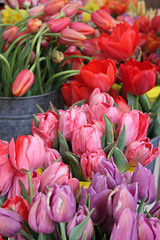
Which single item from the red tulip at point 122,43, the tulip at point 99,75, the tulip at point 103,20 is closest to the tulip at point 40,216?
the tulip at point 99,75

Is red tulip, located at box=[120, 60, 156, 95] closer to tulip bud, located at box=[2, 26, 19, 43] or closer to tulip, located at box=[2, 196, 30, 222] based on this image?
tulip bud, located at box=[2, 26, 19, 43]

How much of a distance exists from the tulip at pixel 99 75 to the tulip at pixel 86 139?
0.21 meters

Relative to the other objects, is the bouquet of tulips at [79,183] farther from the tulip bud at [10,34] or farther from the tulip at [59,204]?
the tulip bud at [10,34]

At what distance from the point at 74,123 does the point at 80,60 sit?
48 centimetres

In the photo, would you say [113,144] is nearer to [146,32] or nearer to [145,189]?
[145,189]

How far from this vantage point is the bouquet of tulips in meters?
0.29

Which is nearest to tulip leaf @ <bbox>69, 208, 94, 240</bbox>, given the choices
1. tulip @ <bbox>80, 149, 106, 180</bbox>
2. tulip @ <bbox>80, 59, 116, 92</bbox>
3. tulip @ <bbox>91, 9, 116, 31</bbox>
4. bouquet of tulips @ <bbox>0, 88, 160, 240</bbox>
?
bouquet of tulips @ <bbox>0, 88, 160, 240</bbox>

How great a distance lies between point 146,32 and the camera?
1303 millimetres

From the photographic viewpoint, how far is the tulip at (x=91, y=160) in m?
0.47

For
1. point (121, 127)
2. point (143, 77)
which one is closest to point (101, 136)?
point (121, 127)

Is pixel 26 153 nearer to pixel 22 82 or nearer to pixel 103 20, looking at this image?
pixel 22 82

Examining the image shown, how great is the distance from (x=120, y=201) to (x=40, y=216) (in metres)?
0.07

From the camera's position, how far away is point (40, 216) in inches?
11.7

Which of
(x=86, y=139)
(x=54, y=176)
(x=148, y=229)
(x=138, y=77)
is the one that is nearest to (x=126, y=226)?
(x=148, y=229)
